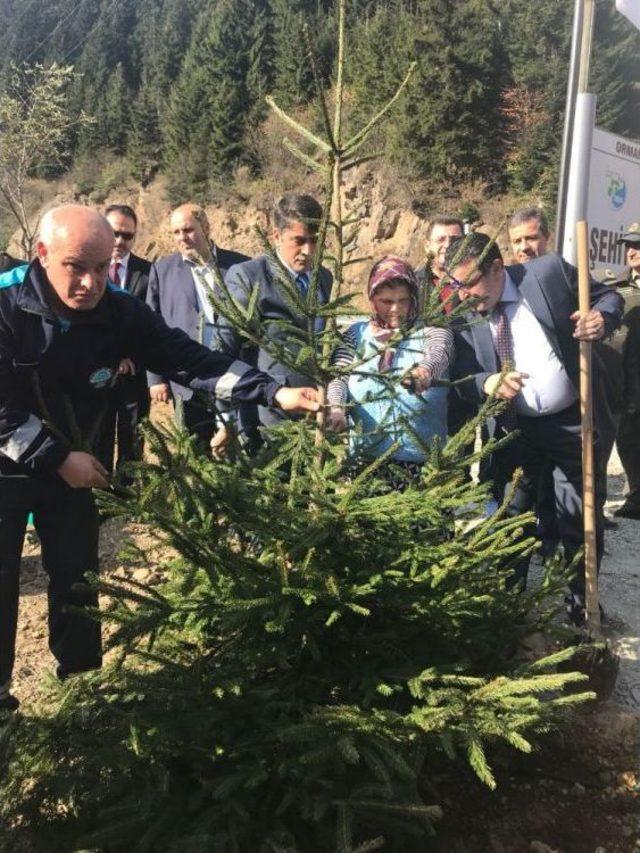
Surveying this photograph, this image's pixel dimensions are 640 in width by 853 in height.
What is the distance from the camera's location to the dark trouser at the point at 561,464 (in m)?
3.25

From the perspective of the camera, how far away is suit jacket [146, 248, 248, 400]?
4.03m

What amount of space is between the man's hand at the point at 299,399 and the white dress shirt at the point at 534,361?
129 cm

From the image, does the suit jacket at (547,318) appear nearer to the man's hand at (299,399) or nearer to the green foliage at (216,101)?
the man's hand at (299,399)

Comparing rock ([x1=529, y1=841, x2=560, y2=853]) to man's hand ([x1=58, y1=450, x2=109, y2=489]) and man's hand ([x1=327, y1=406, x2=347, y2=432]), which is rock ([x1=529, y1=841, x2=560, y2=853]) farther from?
man's hand ([x1=58, y1=450, x2=109, y2=489])

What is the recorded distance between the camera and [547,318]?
312 cm

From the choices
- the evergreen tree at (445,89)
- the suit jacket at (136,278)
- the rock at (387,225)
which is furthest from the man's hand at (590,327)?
the evergreen tree at (445,89)

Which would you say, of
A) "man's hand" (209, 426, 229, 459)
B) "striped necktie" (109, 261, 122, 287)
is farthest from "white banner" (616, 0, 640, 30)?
"man's hand" (209, 426, 229, 459)

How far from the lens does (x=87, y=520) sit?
271 centimetres

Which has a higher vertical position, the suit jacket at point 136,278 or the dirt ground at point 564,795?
the suit jacket at point 136,278

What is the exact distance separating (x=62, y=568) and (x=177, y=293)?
194 centimetres

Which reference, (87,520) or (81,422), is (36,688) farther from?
(81,422)

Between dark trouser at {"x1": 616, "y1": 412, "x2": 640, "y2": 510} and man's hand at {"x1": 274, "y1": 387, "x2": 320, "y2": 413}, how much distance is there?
4.01 m

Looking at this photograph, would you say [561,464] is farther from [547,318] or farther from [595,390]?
[547,318]

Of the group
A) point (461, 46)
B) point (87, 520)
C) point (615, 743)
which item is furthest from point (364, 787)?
point (461, 46)
